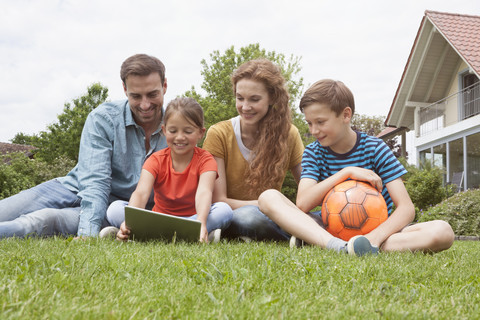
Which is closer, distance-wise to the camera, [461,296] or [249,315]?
[249,315]

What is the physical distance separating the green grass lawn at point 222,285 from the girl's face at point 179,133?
1.40m

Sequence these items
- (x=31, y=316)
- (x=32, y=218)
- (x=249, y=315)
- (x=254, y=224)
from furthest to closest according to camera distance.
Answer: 1. (x=254, y=224)
2. (x=32, y=218)
3. (x=249, y=315)
4. (x=31, y=316)

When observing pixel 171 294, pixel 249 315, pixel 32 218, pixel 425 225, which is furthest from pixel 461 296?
pixel 32 218

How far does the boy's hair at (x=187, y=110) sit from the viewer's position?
4.13 m

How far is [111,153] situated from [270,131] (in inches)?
60.4

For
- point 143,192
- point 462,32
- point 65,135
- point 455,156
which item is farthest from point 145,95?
point 65,135

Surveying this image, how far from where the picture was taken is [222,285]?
1969mm

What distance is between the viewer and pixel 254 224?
4121 millimetres

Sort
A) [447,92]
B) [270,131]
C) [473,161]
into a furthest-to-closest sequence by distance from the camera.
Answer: [447,92] < [473,161] < [270,131]

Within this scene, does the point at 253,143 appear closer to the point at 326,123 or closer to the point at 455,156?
the point at 326,123

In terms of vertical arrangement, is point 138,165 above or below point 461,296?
above

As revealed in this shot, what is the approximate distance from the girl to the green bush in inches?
304

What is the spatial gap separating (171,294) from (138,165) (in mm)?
2952

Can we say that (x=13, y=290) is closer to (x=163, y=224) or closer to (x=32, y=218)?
(x=163, y=224)
